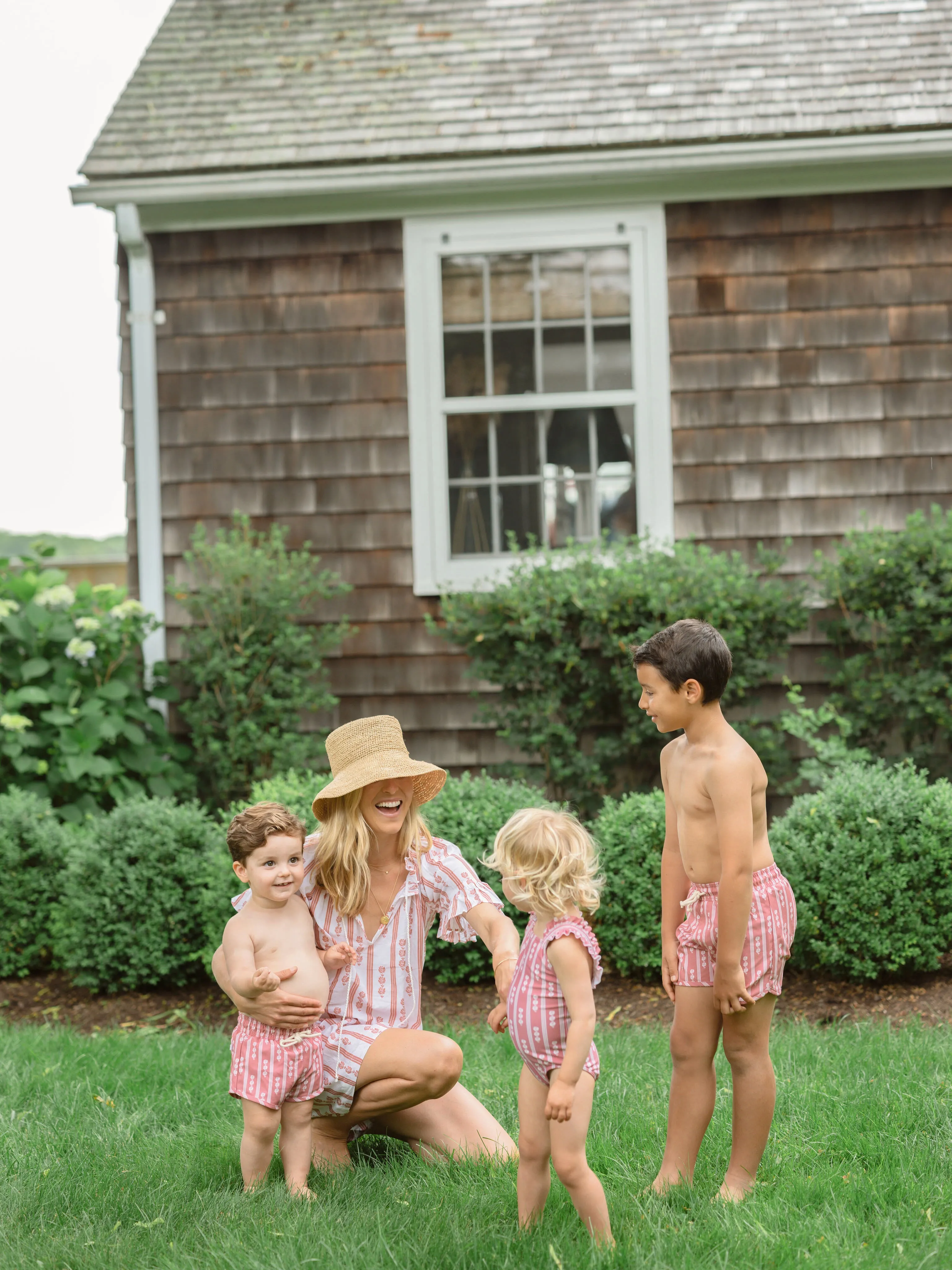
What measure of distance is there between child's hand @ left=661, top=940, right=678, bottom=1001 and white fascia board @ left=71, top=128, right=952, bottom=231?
4.68 metres

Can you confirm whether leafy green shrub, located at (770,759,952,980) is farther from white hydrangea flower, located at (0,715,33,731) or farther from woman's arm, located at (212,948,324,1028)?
white hydrangea flower, located at (0,715,33,731)

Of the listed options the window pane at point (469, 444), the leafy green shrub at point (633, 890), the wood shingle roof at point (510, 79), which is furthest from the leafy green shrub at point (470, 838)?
the wood shingle roof at point (510, 79)

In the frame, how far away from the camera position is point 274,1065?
8.93 ft

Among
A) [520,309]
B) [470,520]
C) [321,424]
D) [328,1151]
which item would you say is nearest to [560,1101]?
[328,1151]

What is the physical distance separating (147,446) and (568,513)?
2.40 metres

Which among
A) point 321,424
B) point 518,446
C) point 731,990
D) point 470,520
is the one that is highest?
point 321,424

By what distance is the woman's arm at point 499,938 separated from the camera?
2615 millimetres

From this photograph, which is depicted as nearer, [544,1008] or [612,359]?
[544,1008]

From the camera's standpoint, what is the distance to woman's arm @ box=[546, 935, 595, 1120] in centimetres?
219

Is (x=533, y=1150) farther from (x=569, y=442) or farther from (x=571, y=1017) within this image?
(x=569, y=442)

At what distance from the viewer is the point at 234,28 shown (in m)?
7.33

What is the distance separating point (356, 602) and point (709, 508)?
2.02 metres

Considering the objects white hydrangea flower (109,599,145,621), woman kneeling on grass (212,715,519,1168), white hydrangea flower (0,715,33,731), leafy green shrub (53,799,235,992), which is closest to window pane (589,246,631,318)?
white hydrangea flower (109,599,145,621)

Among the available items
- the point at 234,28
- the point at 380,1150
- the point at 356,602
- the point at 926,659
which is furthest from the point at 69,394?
the point at 380,1150
